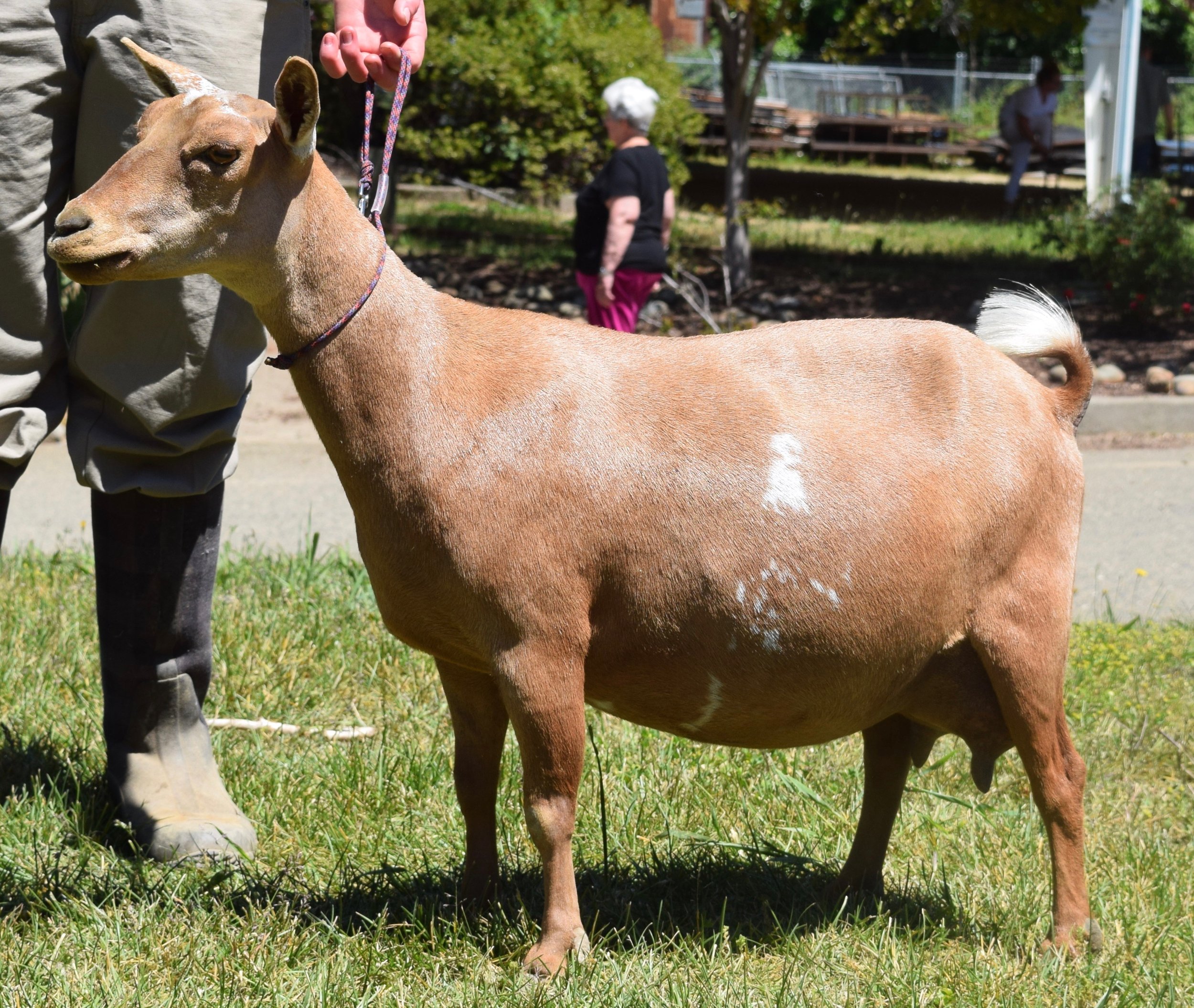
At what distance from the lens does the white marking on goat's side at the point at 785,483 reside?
2510 millimetres

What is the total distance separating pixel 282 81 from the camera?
2.19 metres

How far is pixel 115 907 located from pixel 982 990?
5.79 ft

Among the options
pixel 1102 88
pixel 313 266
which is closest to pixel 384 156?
pixel 313 266

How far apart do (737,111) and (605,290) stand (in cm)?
475

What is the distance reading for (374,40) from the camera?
9.00 feet

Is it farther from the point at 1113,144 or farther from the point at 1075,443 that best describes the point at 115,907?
the point at 1113,144

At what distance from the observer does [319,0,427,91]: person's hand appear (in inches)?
106

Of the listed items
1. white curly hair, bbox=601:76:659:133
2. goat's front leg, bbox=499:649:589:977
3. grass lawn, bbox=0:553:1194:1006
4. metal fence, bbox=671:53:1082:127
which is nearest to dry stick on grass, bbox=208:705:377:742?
grass lawn, bbox=0:553:1194:1006

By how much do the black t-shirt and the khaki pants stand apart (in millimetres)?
4664

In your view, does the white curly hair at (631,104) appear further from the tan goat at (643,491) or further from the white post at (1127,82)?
the white post at (1127,82)

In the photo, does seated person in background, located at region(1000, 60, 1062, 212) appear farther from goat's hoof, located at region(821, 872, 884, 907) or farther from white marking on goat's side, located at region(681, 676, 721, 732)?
white marking on goat's side, located at region(681, 676, 721, 732)

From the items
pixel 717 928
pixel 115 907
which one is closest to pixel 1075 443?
pixel 717 928

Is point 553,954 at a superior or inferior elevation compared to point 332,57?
inferior

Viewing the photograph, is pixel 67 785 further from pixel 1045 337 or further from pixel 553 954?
pixel 1045 337
